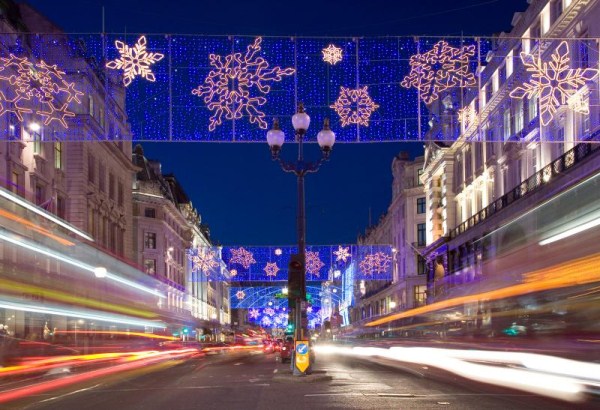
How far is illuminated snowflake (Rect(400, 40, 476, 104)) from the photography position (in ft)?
76.2

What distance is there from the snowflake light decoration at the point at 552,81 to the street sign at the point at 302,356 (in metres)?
9.30

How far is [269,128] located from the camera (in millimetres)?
23984

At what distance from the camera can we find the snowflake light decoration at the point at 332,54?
76.1ft

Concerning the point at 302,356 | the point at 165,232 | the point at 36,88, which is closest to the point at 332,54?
the point at 36,88

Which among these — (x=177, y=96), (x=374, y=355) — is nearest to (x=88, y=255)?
(x=177, y=96)

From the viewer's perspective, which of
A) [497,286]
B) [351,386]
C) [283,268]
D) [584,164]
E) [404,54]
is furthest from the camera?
[283,268]

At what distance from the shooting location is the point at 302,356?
24391mm

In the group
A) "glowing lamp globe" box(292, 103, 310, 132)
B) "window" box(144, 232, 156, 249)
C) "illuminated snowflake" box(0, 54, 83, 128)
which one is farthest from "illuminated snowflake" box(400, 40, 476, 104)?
"window" box(144, 232, 156, 249)

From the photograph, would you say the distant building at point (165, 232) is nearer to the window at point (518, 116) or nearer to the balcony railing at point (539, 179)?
the balcony railing at point (539, 179)

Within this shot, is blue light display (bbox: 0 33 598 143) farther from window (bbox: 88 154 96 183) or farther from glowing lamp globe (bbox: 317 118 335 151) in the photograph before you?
window (bbox: 88 154 96 183)

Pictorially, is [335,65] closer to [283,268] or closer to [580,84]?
[580,84]

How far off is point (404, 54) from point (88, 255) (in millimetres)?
10800

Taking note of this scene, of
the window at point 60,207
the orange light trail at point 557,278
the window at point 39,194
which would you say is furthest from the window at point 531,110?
the window at point 60,207

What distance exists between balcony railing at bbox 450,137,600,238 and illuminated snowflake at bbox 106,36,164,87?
2016 cm
